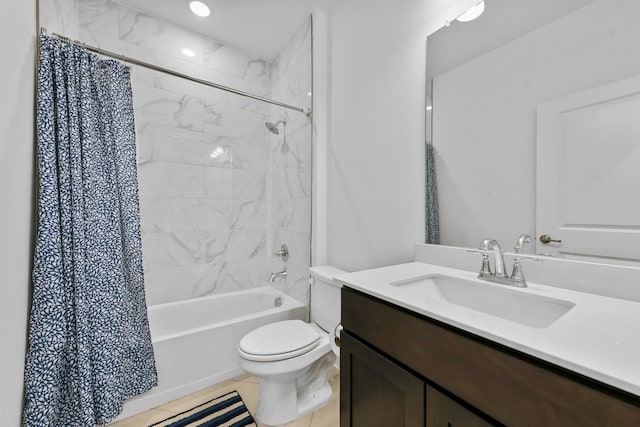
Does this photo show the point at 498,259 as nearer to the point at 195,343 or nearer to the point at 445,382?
the point at 445,382

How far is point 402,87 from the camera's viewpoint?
1.37m

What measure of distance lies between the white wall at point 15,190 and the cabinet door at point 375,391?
114 centimetres

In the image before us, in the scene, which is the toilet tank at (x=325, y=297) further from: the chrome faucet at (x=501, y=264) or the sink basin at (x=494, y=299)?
the chrome faucet at (x=501, y=264)

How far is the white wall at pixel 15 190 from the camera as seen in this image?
2.88 ft

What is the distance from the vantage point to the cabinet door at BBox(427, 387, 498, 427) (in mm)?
545

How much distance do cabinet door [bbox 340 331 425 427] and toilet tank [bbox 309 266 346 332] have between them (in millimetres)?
566

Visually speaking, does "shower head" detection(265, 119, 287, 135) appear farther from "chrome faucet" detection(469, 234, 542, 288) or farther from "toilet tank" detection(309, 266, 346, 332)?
"chrome faucet" detection(469, 234, 542, 288)

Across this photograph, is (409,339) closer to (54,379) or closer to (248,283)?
(54,379)

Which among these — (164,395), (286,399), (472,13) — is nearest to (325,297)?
(286,399)

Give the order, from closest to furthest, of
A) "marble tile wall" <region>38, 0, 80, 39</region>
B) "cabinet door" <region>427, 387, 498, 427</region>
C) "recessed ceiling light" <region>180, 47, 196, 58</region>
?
"cabinet door" <region>427, 387, 498, 427</region> < "marble tile wall" <region>38, 0, 80, 39</region> < "recessed ceiling light" <region>180, 47, 196, 58</region>

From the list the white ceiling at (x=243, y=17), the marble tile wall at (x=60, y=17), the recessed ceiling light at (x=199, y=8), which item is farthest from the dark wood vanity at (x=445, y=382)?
the recessed ceiling light at (x=199, y=8)

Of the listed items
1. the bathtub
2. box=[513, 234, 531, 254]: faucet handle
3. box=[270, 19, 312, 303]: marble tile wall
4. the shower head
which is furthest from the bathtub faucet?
box=[513, 234, 531, 254]: faucet handle

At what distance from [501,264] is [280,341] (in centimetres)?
108

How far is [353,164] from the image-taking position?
1633mm
